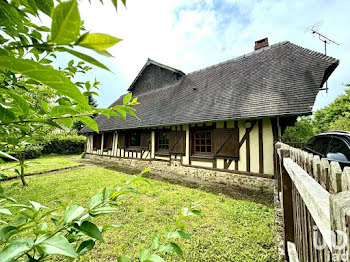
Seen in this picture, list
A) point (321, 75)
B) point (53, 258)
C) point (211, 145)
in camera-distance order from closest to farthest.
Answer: point (53, 258)
point (321, 75)
point (211, 145)

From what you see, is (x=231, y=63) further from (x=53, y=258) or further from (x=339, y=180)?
(x=53, y=258)

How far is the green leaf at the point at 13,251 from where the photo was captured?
37cm

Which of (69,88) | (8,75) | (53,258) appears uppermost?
(8,75)

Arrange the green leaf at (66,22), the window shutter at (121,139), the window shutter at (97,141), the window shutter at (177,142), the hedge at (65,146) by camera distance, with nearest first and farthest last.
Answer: the green leaf at (66,22), the window shutter at (177,142), the window shutter at (121,139), the window shutter at (97,141), the hedge at (65,146)

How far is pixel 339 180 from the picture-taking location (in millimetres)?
603

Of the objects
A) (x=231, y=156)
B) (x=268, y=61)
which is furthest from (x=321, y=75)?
(x=231, y=156)

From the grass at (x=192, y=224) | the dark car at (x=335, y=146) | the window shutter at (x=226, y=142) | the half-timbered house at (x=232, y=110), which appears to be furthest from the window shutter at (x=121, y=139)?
the dark car at (x=335, y=146)

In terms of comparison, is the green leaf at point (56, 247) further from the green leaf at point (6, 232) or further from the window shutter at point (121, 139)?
the window shutter at point (121, 139)

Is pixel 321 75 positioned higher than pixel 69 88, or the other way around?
pixel 321 75

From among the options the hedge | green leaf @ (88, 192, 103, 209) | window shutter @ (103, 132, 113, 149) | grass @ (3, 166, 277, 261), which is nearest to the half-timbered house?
window shutter @ (103, 132, 113, 149)

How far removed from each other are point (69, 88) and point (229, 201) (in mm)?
4924

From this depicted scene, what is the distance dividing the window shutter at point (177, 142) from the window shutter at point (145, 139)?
1.80 metres

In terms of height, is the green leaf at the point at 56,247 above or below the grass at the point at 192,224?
above

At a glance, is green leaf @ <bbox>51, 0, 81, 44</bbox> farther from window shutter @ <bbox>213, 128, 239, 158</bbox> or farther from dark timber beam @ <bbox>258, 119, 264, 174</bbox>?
window shutter @ <bbox>213, 128, 239, 158</bbox>
